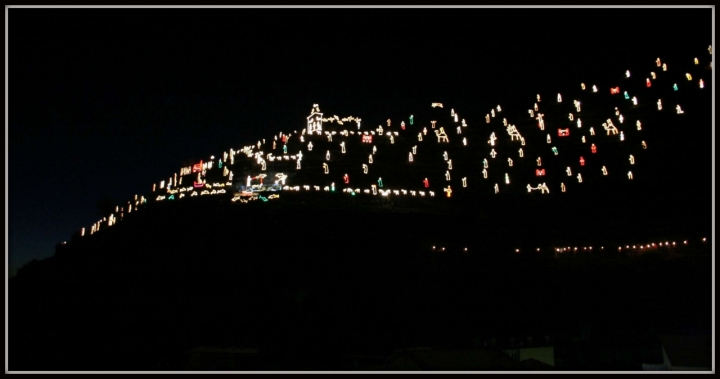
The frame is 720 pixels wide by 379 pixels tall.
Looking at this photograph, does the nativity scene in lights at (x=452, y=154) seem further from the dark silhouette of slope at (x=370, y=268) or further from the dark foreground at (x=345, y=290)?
the dark foreground at (x=345, y=290)

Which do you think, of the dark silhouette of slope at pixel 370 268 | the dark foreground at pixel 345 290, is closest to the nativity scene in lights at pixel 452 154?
the dark silhouette of slope at pixel 370 268

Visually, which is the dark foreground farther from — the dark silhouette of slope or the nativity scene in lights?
the nativity scene in lights

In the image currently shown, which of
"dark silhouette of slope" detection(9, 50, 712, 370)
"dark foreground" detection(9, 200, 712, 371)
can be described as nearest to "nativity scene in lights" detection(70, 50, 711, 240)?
"dark silhouette of slope" detection(9, 50, 712, 370)

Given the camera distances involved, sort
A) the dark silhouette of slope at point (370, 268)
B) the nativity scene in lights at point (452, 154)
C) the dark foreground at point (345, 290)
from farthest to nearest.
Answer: the nativity scene in lights at point (452, 154), the dark silhouette of slope at point (370, 268), the dark foreground at point (345, 290)

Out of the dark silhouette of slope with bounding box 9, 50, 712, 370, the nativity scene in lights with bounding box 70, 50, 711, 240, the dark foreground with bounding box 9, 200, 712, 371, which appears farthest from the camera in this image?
the nativity scene in lights with bounding box 70, 50, 711, 240

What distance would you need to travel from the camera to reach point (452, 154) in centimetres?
5856

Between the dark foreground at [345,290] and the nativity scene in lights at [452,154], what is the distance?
14.6ft

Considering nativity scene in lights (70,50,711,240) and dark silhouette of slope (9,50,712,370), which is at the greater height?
nativity scene in lights (70,50,711,240)

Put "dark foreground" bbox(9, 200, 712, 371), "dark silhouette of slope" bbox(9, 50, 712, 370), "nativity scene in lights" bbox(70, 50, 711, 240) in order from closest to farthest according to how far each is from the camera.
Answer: "dark foreground" bbox(9, 200, 712, 371) < "dark silhouette of slope" bbox(9, 50, 712, 370) < "nativity scene in lights" bbox(70, 50, 711, 240)

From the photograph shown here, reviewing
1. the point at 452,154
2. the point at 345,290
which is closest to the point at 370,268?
the point at 345,290

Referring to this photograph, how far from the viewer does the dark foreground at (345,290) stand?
35219 mm

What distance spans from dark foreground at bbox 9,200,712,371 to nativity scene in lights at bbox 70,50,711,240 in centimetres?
445

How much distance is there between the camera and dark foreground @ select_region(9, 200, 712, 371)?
35219mm

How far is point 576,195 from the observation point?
171 ft
